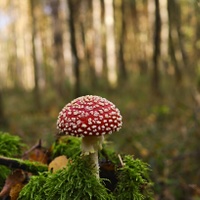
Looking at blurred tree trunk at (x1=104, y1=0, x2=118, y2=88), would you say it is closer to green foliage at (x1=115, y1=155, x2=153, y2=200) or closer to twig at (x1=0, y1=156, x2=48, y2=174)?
twig at (x1=0, y1=156, x2=48, y2=174)

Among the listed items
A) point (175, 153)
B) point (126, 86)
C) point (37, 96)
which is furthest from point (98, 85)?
point (175, 153)

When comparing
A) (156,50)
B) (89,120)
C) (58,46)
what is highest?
(58,46)

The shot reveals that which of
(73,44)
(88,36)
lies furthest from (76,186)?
(88,36)

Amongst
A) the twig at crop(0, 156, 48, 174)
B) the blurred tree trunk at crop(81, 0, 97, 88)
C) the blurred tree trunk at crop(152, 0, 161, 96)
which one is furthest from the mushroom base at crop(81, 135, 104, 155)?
the blurred tree trunk at crop(81, 0, 97, 88)

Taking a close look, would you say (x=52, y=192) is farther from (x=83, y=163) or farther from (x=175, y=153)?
(x=175, y=153)

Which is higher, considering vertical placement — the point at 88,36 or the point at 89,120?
the point at 88,36

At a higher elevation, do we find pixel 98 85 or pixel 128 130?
pixel 98 85

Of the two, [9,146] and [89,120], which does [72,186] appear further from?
[9,146]
